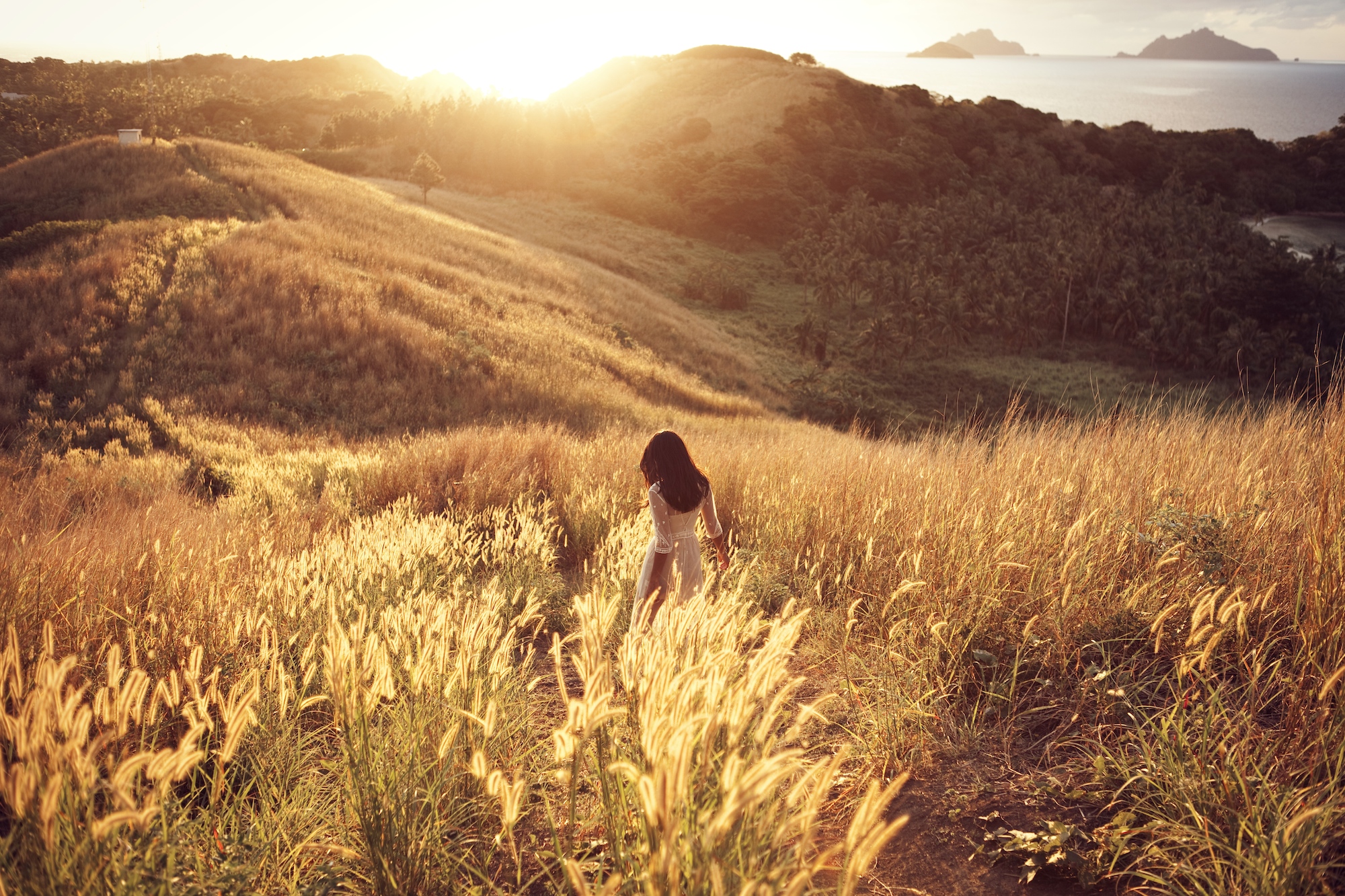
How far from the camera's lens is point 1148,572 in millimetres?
3850

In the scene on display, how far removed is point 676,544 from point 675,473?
50 cm

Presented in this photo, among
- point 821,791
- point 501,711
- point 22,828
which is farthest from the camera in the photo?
point 501,711

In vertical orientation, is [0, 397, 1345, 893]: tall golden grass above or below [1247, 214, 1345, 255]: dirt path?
below

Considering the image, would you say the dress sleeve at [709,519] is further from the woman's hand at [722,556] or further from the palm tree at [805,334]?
the palm tree at [805,334]

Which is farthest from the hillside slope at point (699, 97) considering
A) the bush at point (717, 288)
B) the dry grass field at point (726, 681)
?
the dry grass field at point (726, 681)

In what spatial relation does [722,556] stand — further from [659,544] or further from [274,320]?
[274,320]

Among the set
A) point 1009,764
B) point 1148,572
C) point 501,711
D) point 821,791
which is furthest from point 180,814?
point 1148,572

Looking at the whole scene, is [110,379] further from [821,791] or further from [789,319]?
[789,319]

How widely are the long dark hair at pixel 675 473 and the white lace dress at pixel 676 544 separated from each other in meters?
0.06

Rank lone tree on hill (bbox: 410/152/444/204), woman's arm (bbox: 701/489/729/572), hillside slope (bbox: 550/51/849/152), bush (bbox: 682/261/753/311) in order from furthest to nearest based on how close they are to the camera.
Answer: hillside slope (bbox: 550/51/849/152) → bush (bbox: 682/261/753/311) → lone tree on hill (bbox: 410/152/444/204) → woman's arm (bbox: 701/489/729/572)

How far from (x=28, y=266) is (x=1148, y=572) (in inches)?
1067

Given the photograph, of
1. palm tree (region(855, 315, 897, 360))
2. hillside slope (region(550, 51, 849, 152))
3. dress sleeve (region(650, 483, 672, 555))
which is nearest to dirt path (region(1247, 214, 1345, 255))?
palm tree (region(855, 315, 897, 360))

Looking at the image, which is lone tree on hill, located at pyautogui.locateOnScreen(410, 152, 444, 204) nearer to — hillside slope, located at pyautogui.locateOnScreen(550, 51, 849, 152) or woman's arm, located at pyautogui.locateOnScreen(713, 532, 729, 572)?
hillside slope, located at pyautogui.locateOnScreen(550, 51, 849, 152)

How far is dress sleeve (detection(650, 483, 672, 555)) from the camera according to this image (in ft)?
15.7
